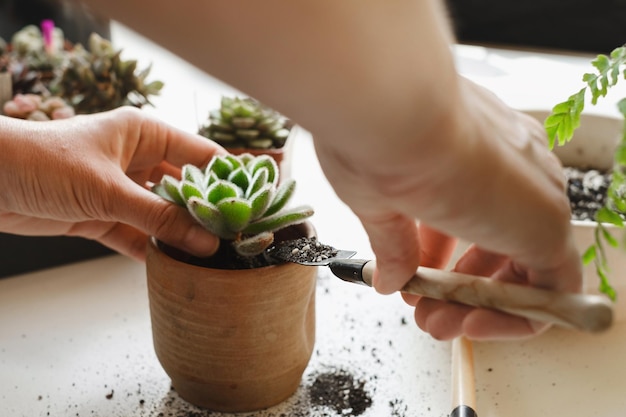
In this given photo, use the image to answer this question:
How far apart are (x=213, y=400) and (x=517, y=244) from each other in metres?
0.37

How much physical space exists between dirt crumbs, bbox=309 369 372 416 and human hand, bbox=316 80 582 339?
0.81ft

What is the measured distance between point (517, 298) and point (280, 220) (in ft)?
0.88

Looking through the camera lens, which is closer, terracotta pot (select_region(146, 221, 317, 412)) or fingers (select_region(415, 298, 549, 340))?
fingers (select_region(415, 298, 549, 340))

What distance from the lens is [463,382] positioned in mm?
660

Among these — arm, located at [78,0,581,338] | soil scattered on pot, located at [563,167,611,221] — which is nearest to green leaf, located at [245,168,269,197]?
arm, located at [78,0,581,338]

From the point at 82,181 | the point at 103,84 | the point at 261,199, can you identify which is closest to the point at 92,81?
the point at 103,84

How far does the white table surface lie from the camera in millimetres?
709

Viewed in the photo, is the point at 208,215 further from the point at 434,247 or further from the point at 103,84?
the point at 103,84

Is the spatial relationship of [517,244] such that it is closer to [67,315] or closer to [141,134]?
[141,134]

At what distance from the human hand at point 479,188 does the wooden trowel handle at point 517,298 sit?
2 centimetres

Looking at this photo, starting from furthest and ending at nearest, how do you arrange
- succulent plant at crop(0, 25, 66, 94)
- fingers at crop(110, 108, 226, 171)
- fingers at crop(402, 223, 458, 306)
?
succulent plant at crop(0, 25, 66, 94)
fingers at crop(110, 108, 226, 171)
fingers at crop(402, 223, 458, 306)

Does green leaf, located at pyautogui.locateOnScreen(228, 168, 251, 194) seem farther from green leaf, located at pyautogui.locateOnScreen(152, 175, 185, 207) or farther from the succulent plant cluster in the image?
the succulent plant cluster

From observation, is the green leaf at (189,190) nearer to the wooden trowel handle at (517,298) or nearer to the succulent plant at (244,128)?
the wooden trowel handle at (517,298)

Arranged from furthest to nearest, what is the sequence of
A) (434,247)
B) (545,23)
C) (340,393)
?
(545,23) → (340,393) → (434,247)
